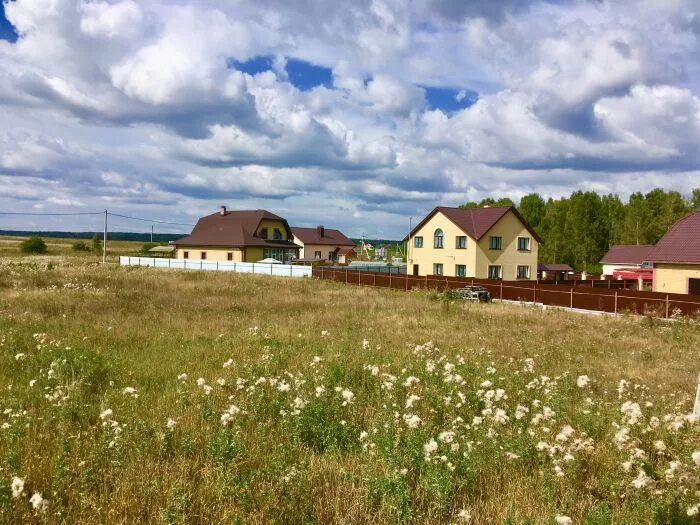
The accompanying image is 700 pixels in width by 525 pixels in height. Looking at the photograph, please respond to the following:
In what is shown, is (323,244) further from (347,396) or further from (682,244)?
(347,396)

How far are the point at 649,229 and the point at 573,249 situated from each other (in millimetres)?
10345

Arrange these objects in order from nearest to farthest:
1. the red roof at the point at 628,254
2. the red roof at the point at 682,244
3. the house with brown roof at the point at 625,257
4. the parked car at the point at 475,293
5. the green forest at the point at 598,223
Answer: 1. the parked car at the point at 475,293
2. the red roof at the point at 682,244
3. the house with brown roof at the point at 625,257
4. the red roof at the point at 628,254
5. the green forest at the point at 598,223

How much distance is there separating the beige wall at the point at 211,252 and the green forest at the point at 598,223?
4766 centimetres

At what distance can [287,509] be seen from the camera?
12.6 ft

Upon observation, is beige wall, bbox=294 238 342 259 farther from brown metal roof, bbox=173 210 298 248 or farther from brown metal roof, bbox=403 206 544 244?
brown metal roof, bbox=403 206 544 244

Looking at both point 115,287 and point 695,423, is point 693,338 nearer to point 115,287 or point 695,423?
point 695,423

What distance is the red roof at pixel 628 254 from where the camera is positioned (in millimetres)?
58312

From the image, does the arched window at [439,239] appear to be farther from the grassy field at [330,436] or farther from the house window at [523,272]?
the grassy field at [330,436]

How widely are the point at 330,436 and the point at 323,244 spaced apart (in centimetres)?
7454

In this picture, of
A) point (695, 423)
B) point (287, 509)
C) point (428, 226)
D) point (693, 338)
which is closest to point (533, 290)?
point (693, 338)

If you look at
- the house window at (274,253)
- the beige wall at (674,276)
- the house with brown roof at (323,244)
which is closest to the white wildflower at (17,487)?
the beige wall at (674,276)

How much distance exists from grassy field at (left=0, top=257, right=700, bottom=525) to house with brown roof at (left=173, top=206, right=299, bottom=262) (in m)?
47.8

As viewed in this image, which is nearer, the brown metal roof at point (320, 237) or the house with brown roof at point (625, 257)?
the house with brown roof at point (625, 257)

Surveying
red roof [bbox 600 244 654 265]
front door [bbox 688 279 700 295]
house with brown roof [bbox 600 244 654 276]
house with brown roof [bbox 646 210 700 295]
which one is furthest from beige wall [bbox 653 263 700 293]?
red roof [bbox 600 244 654 265]
